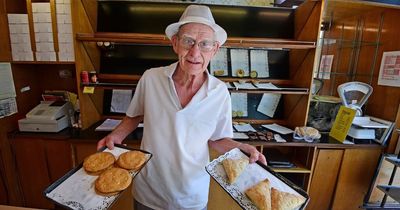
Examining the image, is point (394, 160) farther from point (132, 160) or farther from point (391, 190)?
point (132, 160)

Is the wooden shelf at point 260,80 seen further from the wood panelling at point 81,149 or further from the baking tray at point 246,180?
the wood panelling at point 81,149

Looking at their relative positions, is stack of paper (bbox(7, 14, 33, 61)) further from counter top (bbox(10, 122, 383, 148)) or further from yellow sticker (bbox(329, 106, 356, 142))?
yellow sticker (bbox(329, 106, 356, 142))

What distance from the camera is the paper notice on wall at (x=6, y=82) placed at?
1.66 metres

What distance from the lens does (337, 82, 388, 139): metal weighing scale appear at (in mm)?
1828


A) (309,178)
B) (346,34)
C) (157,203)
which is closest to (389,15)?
(346,34)

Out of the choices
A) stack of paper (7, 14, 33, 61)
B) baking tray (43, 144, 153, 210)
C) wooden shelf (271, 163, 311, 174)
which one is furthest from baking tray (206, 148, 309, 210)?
stack of paper (7, 14, 33, 61)

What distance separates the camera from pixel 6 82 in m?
1.70

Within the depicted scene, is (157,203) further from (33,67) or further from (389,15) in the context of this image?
(389,15)

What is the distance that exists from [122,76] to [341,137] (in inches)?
85.4

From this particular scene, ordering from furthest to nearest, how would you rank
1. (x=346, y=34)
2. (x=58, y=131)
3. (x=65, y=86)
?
(x=346, y=34) → (x=65, y=86) → (x=58, y=131)

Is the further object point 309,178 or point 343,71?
point 343,71

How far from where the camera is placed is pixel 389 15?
6.04 feet

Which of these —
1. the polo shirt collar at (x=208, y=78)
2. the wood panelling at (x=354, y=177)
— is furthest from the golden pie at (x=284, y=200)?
the wood panelling at (x=354, y=177)

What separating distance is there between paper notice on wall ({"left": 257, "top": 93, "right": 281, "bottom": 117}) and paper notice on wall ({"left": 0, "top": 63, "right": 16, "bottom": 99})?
2.33 m
